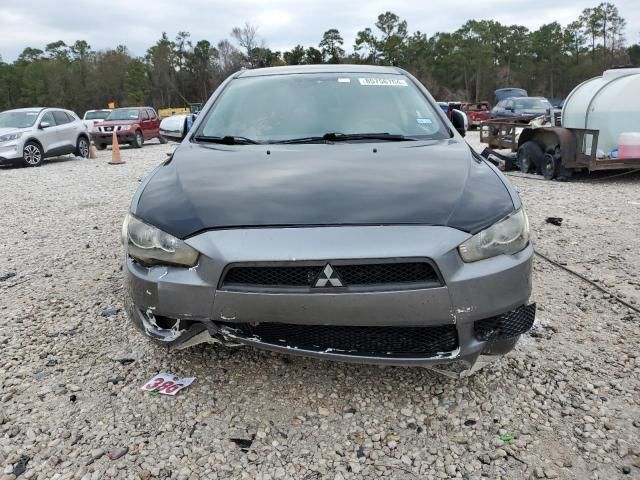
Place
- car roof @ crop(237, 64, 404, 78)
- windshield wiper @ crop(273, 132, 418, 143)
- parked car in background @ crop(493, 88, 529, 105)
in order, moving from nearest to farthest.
→ windshield wiper @ crop(273, 132, 418, 143) < car roof @ crop(237, 64, 404, 78) < parked car in background @ crop(493, 88, 529, 105)

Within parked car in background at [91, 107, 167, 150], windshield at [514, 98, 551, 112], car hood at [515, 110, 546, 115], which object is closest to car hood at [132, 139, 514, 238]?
parked car in background at [91, 107, 167, 150]

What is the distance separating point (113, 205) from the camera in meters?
7.70

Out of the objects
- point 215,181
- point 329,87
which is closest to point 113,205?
point 329,87

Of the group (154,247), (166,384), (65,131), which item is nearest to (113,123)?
(65,131)

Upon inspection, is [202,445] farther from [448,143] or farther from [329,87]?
[329,87]

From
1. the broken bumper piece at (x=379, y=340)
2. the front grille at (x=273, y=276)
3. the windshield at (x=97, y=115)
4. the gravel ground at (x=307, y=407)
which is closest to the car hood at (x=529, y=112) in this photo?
the windshield at (x=97, y=115)

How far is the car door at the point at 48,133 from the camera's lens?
550 inches

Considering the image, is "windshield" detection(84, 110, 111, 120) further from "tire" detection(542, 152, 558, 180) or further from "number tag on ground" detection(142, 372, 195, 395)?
"number tag on ground" detection(142, 372, 195, 395)

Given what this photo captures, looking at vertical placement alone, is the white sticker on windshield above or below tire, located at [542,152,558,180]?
above

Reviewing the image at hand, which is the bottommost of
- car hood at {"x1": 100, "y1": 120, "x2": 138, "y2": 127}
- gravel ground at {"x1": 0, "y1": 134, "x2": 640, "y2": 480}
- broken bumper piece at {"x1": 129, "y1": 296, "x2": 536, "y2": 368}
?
gravel ground at {"x1": 0, "y1": 134, "x2": 640, "y2": 480}

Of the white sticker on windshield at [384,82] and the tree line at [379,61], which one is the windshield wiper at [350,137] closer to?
the white sticker on windshield at [384,82]

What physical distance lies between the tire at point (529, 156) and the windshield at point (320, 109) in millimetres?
7075

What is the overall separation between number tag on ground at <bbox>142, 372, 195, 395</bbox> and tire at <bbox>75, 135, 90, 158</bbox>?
590 inches

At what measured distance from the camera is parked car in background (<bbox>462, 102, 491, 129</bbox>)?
25.8 m
